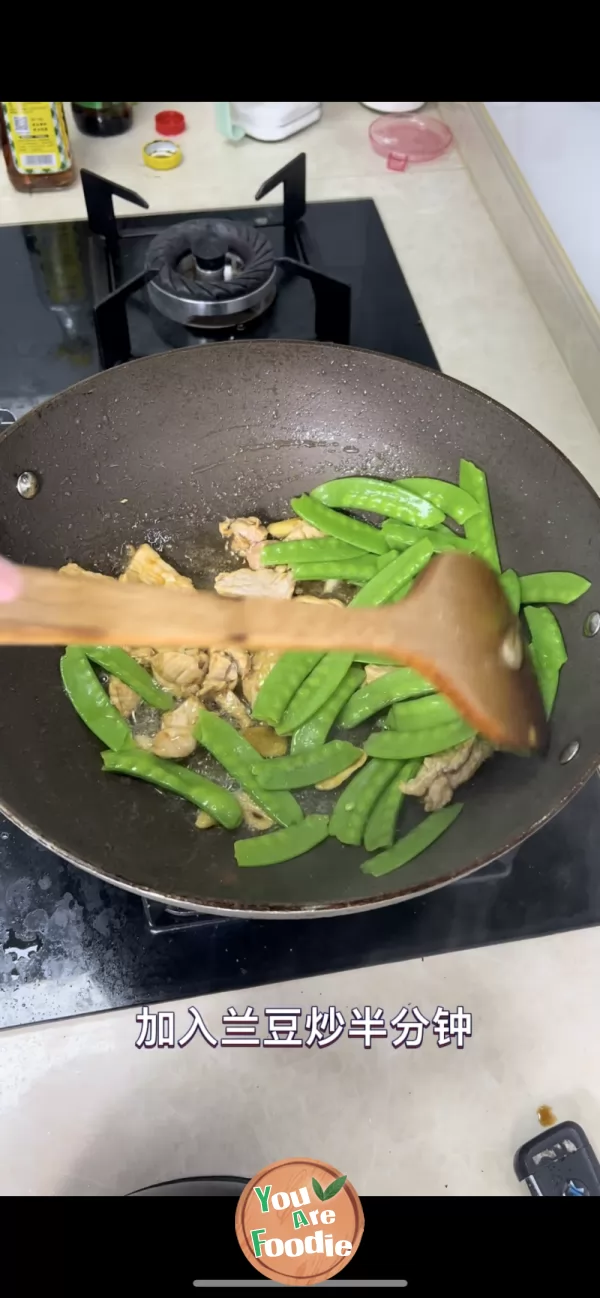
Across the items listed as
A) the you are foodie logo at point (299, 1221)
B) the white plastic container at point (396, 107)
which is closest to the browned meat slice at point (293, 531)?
the you are foodie logo at point (299, 1221)

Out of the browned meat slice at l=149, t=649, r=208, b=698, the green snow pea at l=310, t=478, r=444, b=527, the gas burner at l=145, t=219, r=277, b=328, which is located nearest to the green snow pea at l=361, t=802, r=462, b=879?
the browned meat slice at l=149, t=649, r=208, b=698

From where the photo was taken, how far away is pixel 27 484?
1173 mm

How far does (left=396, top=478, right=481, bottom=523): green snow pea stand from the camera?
1.21m

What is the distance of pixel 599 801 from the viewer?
109 cm

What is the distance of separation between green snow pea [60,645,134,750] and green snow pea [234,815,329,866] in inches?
7.6

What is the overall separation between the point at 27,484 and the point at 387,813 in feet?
2.00

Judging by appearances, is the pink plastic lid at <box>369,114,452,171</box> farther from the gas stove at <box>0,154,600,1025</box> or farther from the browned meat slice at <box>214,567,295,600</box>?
the browned meat slice at <box>214,567,295,600</box>

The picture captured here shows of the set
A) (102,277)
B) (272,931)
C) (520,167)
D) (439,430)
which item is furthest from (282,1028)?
(520,167)

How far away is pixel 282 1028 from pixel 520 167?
1527 millimetres

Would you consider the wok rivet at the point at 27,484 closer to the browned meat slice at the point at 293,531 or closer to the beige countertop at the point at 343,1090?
the browned meat slice at the point at 293,531

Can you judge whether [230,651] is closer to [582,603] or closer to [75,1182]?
[582,603]

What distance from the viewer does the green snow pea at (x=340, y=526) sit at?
1.27 meters

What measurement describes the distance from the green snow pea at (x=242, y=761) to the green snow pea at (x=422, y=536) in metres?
0.35

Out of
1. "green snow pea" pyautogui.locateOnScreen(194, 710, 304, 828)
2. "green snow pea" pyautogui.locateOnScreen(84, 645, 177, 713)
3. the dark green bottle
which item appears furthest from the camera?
the dark green bottle
